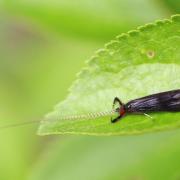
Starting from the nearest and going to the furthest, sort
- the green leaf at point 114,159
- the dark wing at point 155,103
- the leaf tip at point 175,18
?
the leaf tip at point 175,18
the green leaf at point 114,159
the dark wing at point 155,103

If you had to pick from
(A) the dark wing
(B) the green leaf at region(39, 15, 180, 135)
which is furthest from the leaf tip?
(A) the dark wing

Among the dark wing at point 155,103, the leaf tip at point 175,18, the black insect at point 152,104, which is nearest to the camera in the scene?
the leaf tip at point 175,18

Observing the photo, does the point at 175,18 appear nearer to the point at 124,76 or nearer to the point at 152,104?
the point at 124,76

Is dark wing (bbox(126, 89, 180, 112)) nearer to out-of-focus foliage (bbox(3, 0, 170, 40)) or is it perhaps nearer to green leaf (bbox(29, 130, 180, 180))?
green leaf (bbox(29, 130, 180, 180))

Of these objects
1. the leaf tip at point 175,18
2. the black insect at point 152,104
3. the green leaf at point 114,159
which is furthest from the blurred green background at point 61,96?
the black insect at point 152,104

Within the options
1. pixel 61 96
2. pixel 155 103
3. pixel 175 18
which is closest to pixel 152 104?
pixel 155 103

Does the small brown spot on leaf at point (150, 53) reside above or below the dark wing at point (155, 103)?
above

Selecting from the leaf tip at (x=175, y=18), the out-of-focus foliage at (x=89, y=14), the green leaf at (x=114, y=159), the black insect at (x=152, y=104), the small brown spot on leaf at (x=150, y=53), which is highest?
the out-of-focus foliage at (x=89, y=14)

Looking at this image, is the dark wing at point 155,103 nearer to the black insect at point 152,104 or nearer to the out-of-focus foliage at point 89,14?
the black insect at point 152,104
